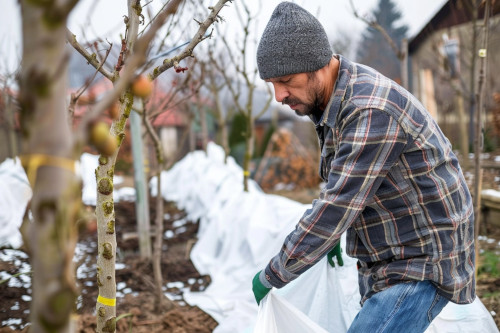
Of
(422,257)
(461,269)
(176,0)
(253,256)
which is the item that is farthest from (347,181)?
(253,256)

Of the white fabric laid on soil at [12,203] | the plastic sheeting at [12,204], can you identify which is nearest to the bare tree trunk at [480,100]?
the white fabric laid on soil at [12,203]

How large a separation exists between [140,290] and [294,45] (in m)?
2.89

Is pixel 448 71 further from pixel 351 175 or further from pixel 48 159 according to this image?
pixel 48 159

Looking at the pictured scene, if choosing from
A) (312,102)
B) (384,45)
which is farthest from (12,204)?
(384,45)

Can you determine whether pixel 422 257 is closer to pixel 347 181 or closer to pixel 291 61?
pixel 347 181

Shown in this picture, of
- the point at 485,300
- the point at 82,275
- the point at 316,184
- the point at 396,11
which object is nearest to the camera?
the point at 485,300

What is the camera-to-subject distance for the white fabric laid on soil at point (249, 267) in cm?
216

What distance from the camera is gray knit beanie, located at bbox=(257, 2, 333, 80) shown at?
1.53 m

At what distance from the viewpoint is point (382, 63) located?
21812 mm

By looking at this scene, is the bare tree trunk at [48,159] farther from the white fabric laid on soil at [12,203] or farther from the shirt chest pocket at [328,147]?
the white fabric laid on soil at [12,203]

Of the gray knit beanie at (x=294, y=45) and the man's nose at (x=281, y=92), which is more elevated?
the gray knit beanie at (x=294, y=45)

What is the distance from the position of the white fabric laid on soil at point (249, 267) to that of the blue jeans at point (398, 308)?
1.21 ft

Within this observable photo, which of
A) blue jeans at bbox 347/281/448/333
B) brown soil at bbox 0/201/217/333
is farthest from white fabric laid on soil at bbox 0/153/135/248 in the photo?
blue jeans at bbox 347/281/448/333

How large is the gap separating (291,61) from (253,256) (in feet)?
9.41
